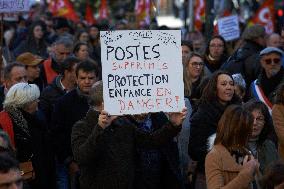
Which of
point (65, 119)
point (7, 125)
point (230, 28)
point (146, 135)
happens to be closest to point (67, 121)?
point (65, 119)

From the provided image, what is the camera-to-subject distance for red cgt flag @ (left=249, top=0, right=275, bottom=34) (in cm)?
1627

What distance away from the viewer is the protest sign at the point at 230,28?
14.6 meters

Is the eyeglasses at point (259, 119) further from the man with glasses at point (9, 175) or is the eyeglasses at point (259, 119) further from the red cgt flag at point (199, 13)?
the red cgt flag at point (199, 13)

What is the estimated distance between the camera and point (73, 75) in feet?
30.9

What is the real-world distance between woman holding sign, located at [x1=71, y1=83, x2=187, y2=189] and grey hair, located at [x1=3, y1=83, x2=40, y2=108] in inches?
42.7

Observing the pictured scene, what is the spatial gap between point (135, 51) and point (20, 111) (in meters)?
1.53

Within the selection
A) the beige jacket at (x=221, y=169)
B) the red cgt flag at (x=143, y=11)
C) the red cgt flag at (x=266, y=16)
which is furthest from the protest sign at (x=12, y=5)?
the red cgt flag at (x=143, y=11)

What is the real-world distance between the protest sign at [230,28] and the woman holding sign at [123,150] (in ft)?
25.6

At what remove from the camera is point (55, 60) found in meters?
11.5

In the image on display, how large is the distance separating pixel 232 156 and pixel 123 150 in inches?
36.9

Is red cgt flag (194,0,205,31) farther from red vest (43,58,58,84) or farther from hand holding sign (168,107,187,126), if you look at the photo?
hand holding sign (168,107,187,126)

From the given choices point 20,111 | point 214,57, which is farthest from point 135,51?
point 214,57

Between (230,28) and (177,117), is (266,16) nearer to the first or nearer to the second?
(230,28)

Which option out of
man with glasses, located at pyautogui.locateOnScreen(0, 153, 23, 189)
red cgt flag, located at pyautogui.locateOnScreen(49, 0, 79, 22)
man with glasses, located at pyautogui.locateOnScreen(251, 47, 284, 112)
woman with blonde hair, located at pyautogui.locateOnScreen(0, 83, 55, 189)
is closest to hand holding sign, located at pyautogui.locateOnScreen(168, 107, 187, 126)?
woman with blonde hair, located at pyautogui.locateOnScreen(0, 83, 55, 189)
